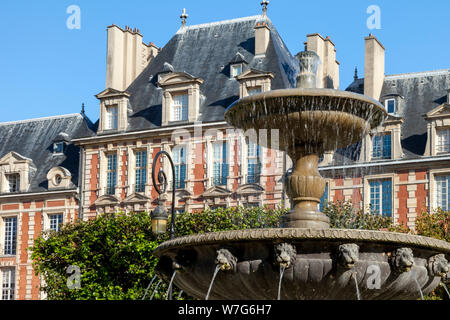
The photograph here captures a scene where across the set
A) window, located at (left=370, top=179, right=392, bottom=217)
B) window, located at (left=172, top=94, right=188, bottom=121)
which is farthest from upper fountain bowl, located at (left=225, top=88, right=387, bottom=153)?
window, located at (left=172, top=94, right=188, bottom=121)

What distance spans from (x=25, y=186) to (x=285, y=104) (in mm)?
32248

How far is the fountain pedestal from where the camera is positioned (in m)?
13.0

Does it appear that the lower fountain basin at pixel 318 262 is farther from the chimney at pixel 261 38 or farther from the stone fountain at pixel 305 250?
the chimney at pixel 261 38

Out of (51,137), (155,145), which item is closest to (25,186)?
(51,137)

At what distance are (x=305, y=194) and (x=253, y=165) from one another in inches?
981

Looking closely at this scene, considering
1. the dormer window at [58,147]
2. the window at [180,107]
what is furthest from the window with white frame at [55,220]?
the window at [180,107]

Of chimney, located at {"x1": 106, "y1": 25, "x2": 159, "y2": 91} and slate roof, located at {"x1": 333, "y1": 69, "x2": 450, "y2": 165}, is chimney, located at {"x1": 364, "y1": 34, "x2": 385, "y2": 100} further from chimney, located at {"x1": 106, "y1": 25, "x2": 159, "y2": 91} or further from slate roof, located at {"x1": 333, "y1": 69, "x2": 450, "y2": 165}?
chimney, located at {"x1": 106, "y1": 25, "x2": 159, "y2": 91}

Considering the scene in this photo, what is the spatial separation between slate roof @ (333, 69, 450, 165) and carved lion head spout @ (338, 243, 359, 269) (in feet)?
83.1

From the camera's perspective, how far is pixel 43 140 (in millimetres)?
46250

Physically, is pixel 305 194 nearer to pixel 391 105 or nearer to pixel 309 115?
pixel 309 115

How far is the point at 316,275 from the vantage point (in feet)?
37.5

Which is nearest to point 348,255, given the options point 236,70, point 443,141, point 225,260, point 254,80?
point 225,260

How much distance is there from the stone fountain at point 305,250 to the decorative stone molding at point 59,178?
29.8 m

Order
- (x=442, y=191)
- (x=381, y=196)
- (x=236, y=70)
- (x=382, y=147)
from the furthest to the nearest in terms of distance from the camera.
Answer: (x=236, y=70)
(x=382, y=147)
(x=381, y=196)
(x=442, y=191)
